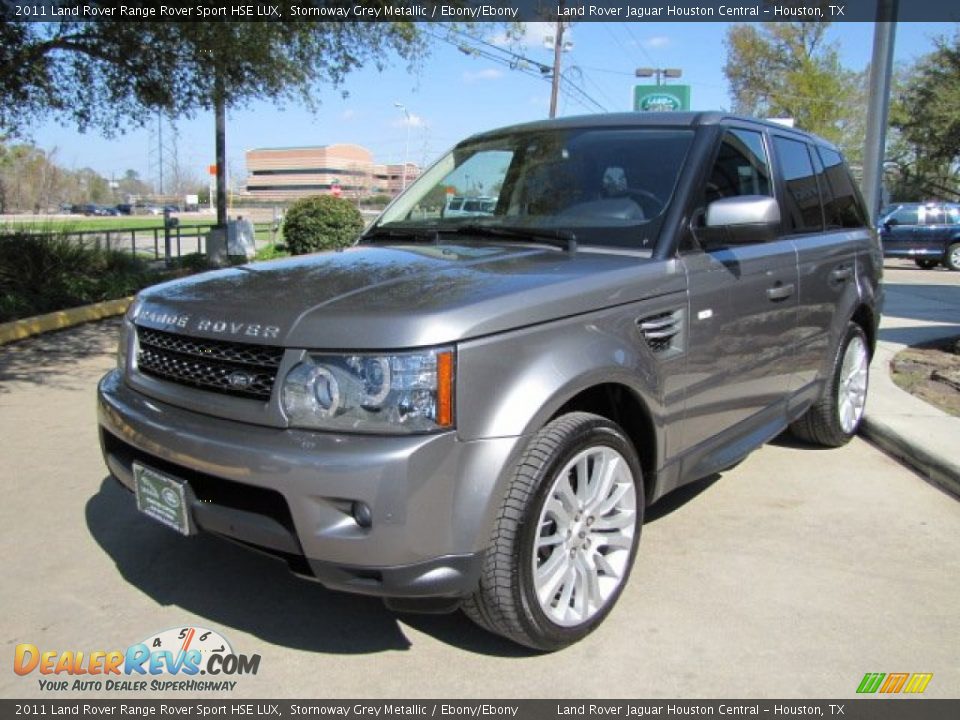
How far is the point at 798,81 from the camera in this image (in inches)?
1523

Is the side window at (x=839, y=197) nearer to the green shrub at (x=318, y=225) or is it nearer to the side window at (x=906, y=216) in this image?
the green shrub at (x=318, y=225)

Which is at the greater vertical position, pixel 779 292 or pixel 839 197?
pixel 839 197

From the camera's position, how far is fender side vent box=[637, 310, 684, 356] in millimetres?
3082

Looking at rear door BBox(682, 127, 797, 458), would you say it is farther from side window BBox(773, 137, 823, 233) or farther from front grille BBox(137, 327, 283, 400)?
front grille BBox(137, 327, 283, 400)

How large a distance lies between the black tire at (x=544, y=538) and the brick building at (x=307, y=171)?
2583 inches

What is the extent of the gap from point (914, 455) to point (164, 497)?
4.21 metres

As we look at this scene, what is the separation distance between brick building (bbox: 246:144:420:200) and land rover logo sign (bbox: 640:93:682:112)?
48.8 m

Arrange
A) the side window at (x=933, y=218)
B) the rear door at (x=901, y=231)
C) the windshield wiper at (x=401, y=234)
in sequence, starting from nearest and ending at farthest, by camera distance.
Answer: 1. the windshield wiper at (x=401, y=234)
2. the side window at (x=933, y=218)
3. the rear door at (x=901, y=231)

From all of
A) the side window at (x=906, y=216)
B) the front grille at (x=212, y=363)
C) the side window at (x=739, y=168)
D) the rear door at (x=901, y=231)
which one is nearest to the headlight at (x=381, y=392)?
the front grille at (x=212, y=363)

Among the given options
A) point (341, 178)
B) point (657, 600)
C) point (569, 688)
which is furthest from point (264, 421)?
Answer: point (341, 178)

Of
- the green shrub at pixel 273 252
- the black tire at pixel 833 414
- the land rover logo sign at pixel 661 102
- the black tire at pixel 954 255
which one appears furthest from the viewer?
the black tire at pixel 954 255

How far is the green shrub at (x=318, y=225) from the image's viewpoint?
17.6 m

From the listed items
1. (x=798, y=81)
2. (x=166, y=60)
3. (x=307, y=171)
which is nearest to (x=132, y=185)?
(x=307, y=171)

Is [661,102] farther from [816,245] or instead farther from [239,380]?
[239,380]
